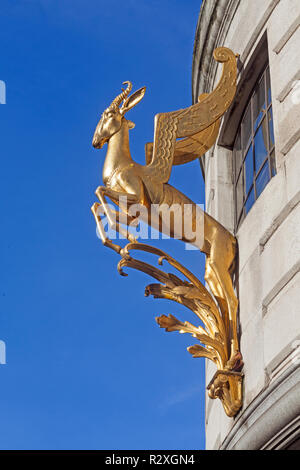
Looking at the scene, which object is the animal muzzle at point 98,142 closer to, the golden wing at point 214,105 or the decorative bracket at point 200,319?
the golden wing at point 214,105

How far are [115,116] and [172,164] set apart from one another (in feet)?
3.04

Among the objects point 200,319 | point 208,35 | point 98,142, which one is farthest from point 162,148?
point 208,35

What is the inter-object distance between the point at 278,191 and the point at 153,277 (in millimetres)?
1836

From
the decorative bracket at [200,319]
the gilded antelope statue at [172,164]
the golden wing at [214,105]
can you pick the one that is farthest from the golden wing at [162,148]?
the decorative bracket at [200,319]

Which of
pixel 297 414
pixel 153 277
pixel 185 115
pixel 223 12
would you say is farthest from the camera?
pixel 223 12

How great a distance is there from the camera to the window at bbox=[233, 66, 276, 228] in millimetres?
9445

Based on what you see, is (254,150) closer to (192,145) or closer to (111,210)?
(192,145)

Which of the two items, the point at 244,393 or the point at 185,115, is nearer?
the point at 244,393

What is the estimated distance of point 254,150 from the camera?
995cm

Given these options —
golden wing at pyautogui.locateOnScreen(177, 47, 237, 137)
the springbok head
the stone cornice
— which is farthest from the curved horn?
the stone cornice

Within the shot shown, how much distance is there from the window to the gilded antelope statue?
39 cm

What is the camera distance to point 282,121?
28.3 feet
